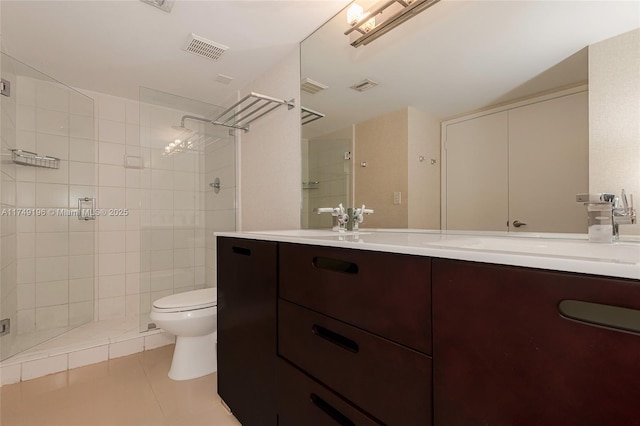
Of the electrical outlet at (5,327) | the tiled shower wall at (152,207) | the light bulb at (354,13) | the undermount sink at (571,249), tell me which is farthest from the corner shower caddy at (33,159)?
the undermount sink at (571,249)

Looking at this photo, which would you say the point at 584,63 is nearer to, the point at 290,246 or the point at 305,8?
the point at 290,246

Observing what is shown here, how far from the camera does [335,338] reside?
0.87 metres

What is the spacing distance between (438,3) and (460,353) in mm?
1320

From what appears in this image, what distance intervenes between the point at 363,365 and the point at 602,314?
514mm


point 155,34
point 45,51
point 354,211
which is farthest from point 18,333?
point 354,211

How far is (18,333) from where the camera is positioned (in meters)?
2.07

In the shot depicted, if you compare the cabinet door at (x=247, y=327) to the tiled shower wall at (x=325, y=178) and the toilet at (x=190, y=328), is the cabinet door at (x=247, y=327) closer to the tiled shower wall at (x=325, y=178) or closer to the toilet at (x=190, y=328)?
the toilet at (x=190, y=328)

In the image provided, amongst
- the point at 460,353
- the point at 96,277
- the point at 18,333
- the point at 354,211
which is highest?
the point at 354,211

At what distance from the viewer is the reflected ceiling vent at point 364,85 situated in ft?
4.83

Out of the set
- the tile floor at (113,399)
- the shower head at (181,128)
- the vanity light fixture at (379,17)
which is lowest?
the tile floor at (113,399)

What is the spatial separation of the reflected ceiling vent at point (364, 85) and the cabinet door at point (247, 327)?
95cm

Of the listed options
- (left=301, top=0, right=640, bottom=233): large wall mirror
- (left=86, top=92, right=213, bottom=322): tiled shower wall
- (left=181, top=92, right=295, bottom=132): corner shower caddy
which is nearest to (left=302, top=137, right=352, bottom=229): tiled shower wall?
(left=301, top=0, right=640, bottom=233): large wall mirror

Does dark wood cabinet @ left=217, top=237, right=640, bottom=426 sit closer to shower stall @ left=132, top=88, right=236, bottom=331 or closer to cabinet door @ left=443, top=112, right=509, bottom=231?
cabinet door @ left=443, top=112, right=509, bottom=231

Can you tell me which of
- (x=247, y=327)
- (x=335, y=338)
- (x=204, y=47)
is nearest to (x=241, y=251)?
(x=247, y=327)
